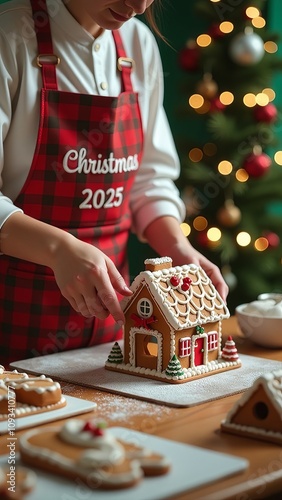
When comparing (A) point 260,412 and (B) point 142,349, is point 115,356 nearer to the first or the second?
(B) point 142,349

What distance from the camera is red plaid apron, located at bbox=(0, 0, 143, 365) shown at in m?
1.92

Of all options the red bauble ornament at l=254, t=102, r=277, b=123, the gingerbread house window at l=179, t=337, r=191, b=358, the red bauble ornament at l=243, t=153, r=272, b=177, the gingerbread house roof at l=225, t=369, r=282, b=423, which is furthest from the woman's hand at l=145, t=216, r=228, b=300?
the red bauble ornament at l=254, t=102, r=277, b=123

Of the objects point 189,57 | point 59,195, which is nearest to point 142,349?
point 59,195

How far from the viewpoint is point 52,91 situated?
74.8 inches

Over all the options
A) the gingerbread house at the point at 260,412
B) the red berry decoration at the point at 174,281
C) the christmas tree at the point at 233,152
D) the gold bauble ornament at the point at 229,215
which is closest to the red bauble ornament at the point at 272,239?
the christmas tree at the point at 233,152

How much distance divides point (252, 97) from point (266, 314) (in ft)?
5.54

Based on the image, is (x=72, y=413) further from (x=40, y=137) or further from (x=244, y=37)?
(x=244, y=37)

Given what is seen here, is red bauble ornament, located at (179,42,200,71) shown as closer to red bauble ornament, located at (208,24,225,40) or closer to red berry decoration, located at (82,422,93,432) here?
red bauble ornament, located at (208,24,225,40)

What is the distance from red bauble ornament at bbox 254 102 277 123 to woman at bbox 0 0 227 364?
1383mm

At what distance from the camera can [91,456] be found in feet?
3.65

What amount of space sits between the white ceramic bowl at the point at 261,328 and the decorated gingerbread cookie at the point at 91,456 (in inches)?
31.8

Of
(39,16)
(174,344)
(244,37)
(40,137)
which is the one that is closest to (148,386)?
(174,344)

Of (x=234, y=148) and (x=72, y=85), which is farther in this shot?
(x=234, y=148)

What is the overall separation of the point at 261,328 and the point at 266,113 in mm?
1642
